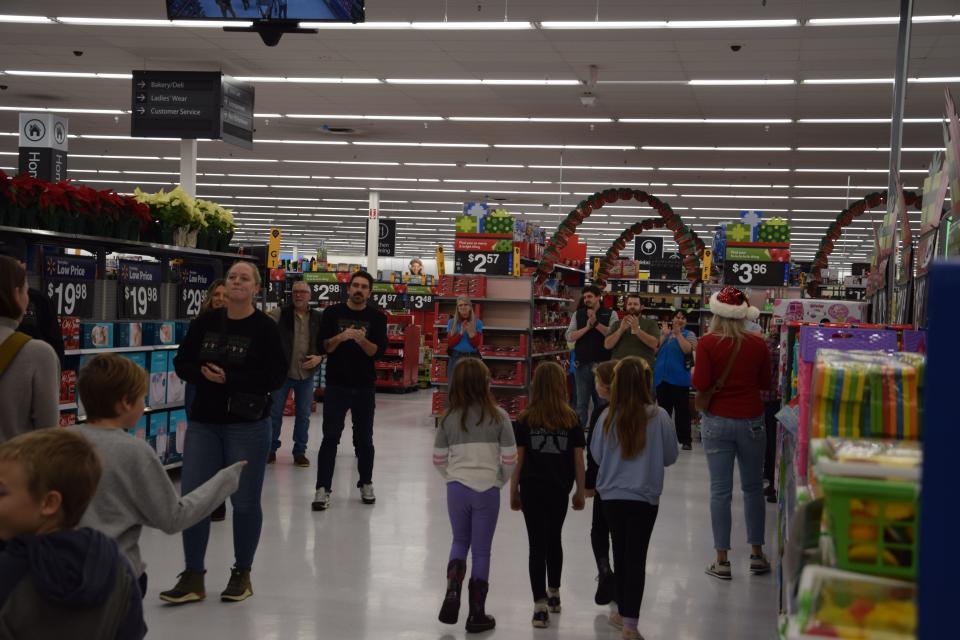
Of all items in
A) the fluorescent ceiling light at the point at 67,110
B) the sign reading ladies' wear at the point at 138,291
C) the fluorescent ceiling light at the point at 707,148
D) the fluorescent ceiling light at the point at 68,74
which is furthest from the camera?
the fluorescent ceiling light at the point at 707,148

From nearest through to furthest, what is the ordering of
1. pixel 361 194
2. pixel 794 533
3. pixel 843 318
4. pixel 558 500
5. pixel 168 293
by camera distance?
1. pixel 794 533
2. pixel 558 500
3. pixel 843 318
4. pixel 168 293
5. pixel 361 194

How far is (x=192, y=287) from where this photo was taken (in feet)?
25.6

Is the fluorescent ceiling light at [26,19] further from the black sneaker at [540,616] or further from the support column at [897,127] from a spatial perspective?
the black sneaker at [540,616]

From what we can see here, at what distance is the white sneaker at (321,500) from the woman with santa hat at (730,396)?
2.63 meters

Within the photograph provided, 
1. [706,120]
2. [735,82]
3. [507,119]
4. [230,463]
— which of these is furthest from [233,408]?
[706,120]

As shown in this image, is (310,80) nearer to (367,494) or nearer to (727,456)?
(367,494)

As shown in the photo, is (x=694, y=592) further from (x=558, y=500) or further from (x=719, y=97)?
(x=719, y=97)

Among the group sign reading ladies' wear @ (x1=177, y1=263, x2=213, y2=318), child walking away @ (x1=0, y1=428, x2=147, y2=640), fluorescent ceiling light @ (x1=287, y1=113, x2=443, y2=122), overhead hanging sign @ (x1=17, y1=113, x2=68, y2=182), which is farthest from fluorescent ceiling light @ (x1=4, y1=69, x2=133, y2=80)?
child walking away @ (x1=0, y1=428, x2=147, y2=640)

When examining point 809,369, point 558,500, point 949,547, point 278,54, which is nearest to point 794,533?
point 949,547

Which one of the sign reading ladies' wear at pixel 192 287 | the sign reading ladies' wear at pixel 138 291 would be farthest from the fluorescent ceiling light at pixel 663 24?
the sign reading ladies' wear at pixel 138 291

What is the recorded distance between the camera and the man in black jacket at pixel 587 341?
33.3ft

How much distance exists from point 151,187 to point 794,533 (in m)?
26.8

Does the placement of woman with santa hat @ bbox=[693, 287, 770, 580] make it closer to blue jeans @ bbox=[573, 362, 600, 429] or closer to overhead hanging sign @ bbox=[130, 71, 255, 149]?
blue jeans @ bbox=[573, 362, 600, 429]

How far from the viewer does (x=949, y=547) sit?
3.93ft
